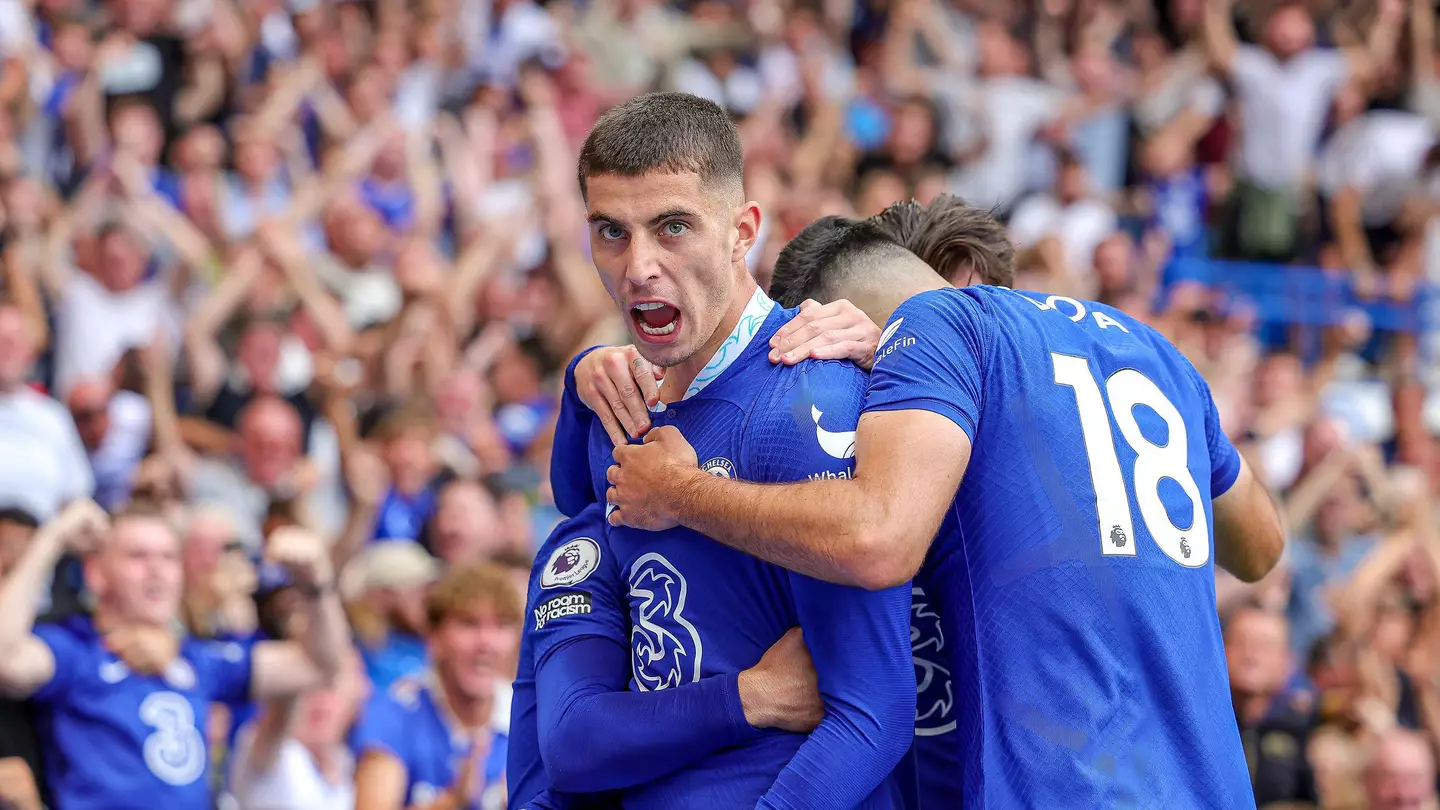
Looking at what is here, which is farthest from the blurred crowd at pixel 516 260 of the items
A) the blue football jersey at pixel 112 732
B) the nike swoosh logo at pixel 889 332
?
the nike swoosh logo at pixel 889 332

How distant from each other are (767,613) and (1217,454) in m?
1.19

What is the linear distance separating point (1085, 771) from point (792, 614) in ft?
2.01

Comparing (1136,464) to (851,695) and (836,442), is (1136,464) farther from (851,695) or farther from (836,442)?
A: (851,695)

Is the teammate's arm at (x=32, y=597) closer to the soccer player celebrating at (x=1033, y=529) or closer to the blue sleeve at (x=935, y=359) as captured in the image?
the soccer player celebrating at (x=1033, y=529)

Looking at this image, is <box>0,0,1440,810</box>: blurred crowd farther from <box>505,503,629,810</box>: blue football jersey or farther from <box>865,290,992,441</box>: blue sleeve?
<box>505,503,629,810</box>: blue football jersey

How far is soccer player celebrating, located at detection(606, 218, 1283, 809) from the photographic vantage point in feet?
9.75

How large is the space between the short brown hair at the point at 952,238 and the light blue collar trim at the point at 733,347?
1.91 ft

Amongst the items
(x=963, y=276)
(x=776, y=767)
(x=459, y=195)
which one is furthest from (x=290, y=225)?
(x=776, y=767)

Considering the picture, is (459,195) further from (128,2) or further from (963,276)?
(963,276)

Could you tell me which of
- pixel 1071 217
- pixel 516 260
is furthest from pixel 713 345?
pixel 1071 217

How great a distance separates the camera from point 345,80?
1162 cm

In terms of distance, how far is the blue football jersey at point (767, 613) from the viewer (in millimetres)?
2980

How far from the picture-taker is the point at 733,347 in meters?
3.33

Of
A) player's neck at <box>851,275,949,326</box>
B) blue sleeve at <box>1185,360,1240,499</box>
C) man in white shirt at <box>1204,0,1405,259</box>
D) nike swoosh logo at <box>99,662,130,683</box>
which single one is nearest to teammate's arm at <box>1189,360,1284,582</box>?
blue sleeve at <box>1185,360,1240,499</box>
